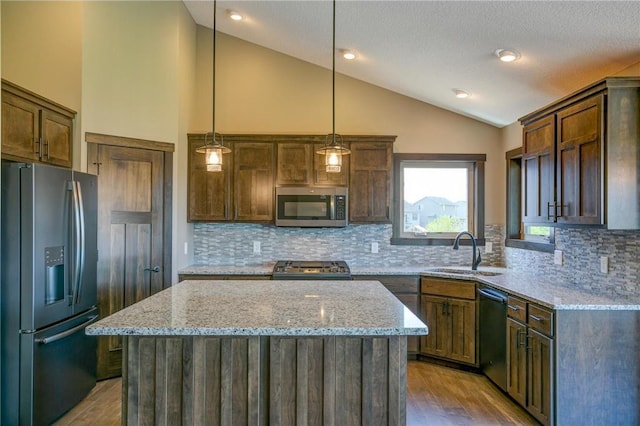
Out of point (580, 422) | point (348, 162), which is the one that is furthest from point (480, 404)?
point (348, 162)

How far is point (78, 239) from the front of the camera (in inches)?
117

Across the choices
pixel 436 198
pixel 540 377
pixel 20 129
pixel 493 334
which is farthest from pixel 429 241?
pixel 20 129

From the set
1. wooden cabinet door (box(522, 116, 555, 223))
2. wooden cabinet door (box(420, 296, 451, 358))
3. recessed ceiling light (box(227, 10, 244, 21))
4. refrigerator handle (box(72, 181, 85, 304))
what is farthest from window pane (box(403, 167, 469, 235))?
refrigerator handle (box(72, 181, 85, 304))

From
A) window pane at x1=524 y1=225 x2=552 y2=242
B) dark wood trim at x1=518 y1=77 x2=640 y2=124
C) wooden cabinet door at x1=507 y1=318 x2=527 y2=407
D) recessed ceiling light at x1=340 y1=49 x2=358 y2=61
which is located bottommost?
wooden cabinet door at x1=507 y1=318 x2=527 y2=407

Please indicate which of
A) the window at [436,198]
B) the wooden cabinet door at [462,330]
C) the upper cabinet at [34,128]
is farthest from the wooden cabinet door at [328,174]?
the upper cabinet at [34,128]

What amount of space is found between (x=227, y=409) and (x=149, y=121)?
9.50 feet

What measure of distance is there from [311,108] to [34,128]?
2.65 metres

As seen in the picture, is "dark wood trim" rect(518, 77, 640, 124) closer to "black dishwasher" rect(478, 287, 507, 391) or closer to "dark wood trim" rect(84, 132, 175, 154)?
"black dishwasher" rect(478, 287, 507, 391)

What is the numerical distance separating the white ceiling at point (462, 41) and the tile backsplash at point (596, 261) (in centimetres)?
115

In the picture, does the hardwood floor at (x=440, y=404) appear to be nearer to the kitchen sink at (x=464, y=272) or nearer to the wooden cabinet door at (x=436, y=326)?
the wooden cabinet door at (x=436, y=326)

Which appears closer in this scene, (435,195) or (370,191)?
(370,191)

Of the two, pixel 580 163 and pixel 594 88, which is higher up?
pixel 594 88

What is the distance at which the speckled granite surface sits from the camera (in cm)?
250

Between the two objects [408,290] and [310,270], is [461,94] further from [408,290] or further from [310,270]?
[310,270]
